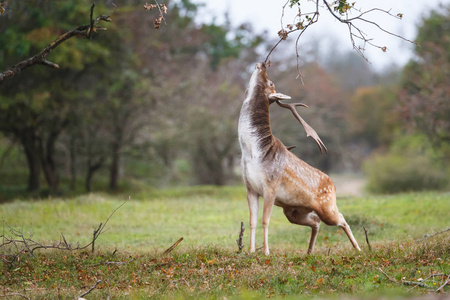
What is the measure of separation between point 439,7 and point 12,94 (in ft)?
77.1

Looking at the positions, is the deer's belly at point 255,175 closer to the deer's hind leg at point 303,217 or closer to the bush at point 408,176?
the deer's hind leg at point 303,217

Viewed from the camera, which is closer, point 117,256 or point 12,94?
point 117,256

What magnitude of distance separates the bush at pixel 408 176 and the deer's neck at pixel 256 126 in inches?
837

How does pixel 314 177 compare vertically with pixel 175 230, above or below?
above

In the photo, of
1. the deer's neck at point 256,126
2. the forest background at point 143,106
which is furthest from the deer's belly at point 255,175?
the forest background at point 143,106

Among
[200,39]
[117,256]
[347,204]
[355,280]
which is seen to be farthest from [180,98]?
[355,280]

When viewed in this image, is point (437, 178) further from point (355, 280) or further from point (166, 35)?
point (355, 280)

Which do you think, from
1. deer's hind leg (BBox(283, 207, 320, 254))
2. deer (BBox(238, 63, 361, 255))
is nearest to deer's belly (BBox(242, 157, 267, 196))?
deer (BBox(238, 63, 361, 255))

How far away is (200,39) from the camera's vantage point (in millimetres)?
34219

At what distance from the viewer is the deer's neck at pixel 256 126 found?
27.1 ft

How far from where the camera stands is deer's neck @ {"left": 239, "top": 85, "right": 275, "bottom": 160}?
826cm

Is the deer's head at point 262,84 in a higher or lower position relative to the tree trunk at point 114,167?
higher

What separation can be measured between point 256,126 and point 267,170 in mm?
690

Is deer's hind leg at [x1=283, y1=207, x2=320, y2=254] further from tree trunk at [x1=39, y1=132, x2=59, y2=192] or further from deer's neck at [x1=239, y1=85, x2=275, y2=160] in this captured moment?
tree trunk at [x1=39, y1=132, x2=59, y2=192]
